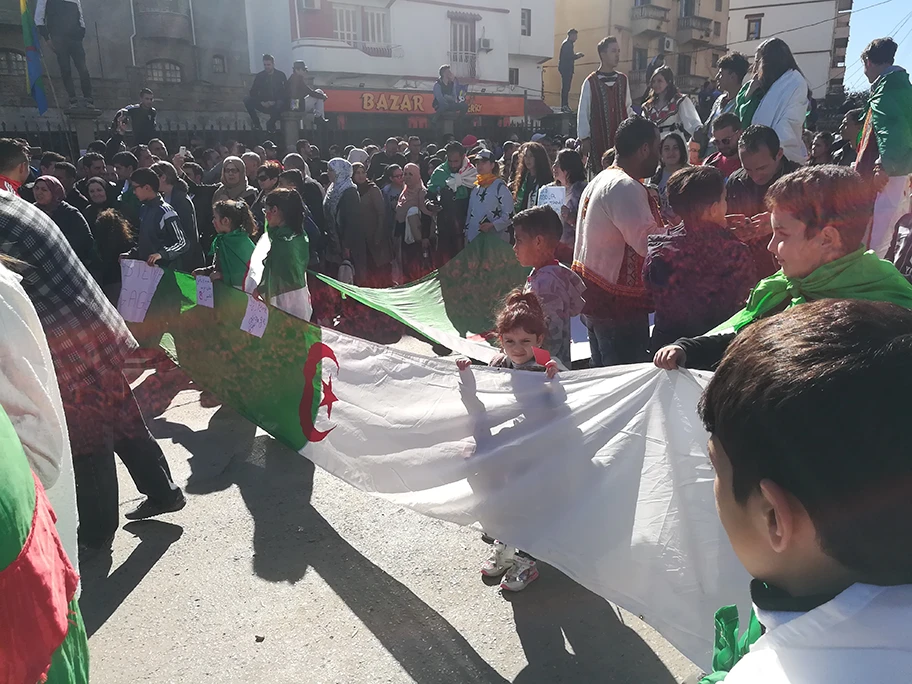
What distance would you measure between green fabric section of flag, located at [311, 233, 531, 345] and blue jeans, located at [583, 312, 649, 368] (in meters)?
1.07

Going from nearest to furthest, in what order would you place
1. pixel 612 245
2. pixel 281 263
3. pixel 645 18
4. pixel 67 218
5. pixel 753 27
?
1. pixel 612 245
2. pixel 281 263
3. pixel 67 218
4. pixel 645 18
5. pixel 753 27

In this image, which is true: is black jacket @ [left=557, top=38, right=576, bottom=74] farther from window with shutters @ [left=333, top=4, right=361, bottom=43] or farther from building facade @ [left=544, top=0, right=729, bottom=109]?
building facade @ [left=544, top=0, right=729, bottom=109]

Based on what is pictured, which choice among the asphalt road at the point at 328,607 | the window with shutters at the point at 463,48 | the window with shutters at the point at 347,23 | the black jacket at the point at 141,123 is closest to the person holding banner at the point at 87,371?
the asphalt road at the point at 328,607

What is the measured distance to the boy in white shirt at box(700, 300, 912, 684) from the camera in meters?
0.74

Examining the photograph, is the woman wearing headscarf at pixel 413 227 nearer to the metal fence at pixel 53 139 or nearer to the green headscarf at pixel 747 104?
the green headscarf at pixel 747 104

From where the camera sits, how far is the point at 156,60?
25641 millimetres

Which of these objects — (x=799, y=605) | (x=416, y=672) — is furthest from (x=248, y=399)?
(x=799, y=605)

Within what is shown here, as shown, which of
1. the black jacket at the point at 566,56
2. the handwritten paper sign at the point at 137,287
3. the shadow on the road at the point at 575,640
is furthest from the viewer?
the black jacket at the point at 566,56

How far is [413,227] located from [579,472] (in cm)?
614

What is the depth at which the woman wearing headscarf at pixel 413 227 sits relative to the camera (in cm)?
833

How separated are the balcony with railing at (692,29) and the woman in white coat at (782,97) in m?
43.7

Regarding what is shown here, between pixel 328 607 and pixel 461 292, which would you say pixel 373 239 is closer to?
pixel 461 292

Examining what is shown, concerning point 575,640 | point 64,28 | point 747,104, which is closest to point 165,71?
point 64,28

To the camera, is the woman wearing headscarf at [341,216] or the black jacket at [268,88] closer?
the woman wearing headscarf at [341,216]
